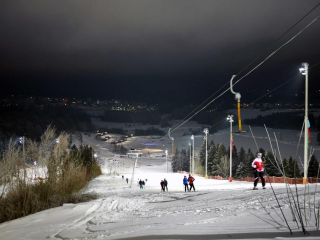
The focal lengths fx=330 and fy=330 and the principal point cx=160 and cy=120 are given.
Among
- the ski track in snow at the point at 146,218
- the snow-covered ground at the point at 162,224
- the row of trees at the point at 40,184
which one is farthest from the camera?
the row of trees at the point at 40,184

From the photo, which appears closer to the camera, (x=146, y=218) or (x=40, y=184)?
(x=146, y=218)

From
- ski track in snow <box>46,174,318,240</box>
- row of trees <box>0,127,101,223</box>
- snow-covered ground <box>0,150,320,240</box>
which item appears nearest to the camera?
snow-covered ground <box>0,150,320,240</box>

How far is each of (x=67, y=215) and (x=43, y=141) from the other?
8799 mm

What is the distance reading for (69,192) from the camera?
→ 62.5 ft

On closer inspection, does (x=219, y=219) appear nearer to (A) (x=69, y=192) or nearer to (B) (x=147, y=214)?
(B) (x=147, y=214)

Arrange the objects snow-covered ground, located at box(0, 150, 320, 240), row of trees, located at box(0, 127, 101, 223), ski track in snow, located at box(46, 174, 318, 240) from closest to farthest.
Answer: snow-covered ground, located at box(0, 150, 320, 240), ski track in snow, located at box(46, 174, 318, 240), row of trees, located at box(0, 127, 101, 223)

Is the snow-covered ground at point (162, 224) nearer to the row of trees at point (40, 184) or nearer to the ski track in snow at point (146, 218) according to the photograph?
the ski track in snow at point (146, 218)

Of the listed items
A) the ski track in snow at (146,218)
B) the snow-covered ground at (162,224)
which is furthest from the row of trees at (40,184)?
the ski track in snow at (146,218)

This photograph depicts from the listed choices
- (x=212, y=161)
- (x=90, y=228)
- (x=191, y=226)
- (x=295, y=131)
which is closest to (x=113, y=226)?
(x=90, y=228)

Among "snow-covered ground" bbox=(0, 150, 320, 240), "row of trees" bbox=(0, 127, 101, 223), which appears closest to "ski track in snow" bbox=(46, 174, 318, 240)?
"snow-covered ground" bbox=(0, 150, 320, 240)

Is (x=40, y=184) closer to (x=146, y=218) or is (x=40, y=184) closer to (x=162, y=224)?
(x=146, y=218)

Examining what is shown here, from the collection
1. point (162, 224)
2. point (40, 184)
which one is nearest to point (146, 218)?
point (162, 224)

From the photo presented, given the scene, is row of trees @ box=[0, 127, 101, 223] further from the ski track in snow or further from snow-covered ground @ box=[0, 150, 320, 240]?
the ski track in snow

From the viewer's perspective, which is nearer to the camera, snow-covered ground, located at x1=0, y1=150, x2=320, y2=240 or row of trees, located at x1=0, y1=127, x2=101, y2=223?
snow-covered ground, located at x1=0, y1=150, x2=320, y2=240
